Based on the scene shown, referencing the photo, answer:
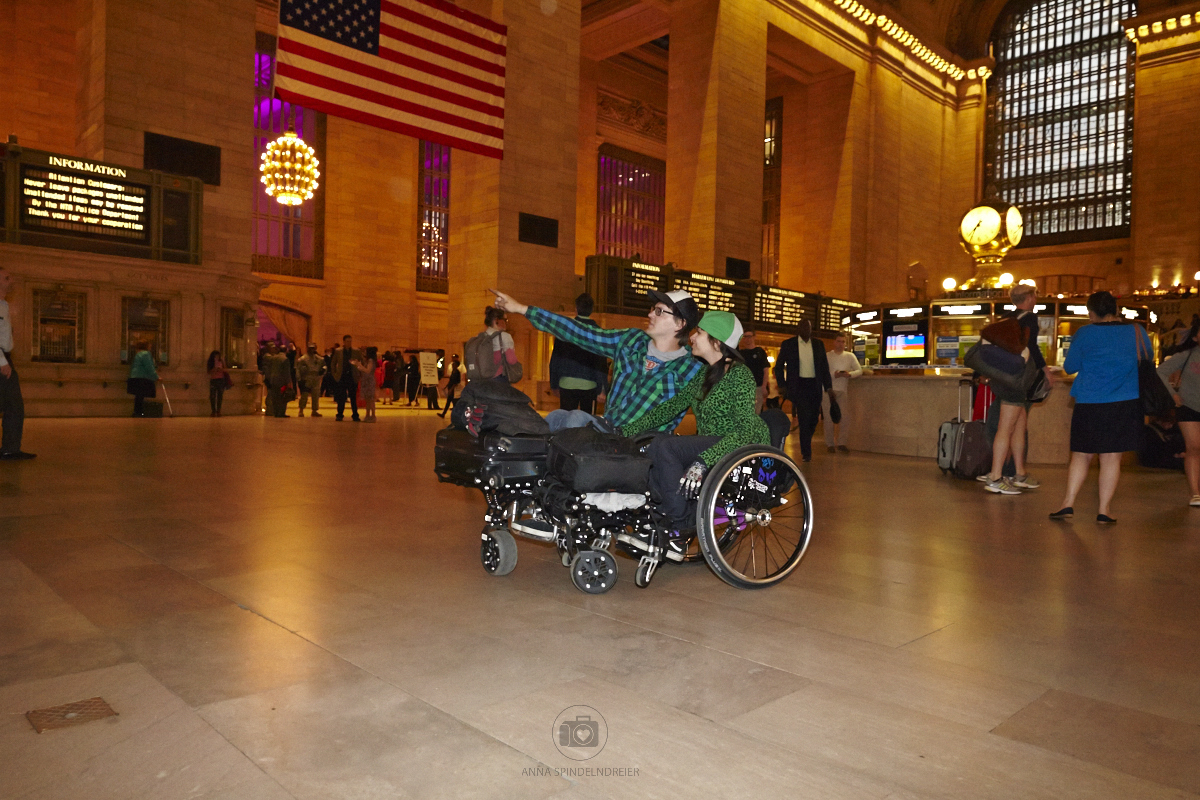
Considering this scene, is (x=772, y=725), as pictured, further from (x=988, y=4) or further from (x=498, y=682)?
(x=988, y=4)

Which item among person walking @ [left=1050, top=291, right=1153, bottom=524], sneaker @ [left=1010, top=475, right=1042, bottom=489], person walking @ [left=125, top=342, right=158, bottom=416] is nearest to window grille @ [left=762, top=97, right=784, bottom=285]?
person walking @ [left=125, top=342, right=158, bottom=416]

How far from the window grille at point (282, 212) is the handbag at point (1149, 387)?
950 inches

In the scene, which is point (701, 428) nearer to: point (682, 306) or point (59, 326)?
point (682, 306)

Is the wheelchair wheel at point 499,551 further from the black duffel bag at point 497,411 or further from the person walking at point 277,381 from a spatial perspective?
the person walking at point 277,381

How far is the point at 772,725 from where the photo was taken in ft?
6.94

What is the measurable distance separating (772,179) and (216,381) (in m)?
23.9

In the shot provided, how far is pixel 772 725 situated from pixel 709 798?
43 cm

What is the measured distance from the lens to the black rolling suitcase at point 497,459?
341 centimetres

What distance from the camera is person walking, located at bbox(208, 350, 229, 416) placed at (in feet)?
48.5

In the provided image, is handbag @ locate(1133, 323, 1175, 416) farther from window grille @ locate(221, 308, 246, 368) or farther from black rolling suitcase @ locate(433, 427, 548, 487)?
window grille @ locate(221, 308, 246, 368)

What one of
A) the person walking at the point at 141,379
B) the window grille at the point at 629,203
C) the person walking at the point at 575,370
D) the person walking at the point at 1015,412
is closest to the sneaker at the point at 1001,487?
the person walking at the point at 1015,412

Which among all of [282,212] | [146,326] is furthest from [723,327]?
[282,212]

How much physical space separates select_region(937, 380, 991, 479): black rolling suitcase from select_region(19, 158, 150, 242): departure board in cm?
1360

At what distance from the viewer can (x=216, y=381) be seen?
14867 mm
